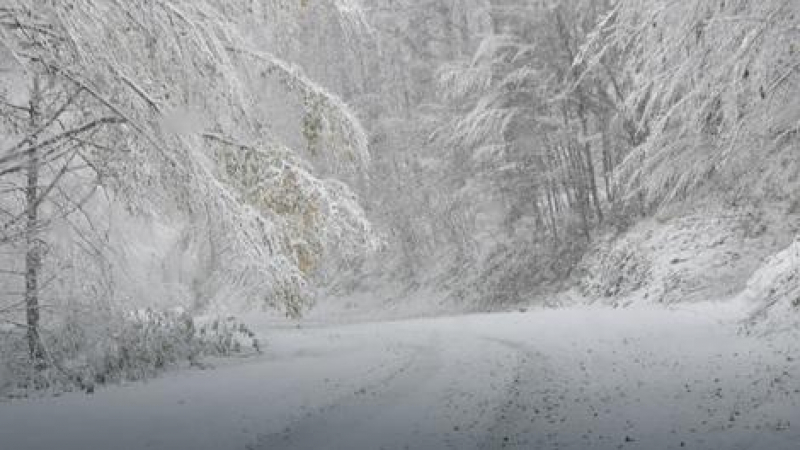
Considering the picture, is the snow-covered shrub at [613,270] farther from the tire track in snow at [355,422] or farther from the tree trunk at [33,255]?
the tree trunk at [33,255]

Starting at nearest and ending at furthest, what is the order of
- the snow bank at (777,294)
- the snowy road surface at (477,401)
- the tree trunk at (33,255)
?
the snowy road surface at (477,401) → the tree trunk at (33,255) → the snow bank at (777,294)

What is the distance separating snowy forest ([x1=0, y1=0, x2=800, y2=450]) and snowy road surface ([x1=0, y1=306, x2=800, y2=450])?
1.8 inches

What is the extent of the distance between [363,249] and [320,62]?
26170 millimetres

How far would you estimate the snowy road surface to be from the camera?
686 cm

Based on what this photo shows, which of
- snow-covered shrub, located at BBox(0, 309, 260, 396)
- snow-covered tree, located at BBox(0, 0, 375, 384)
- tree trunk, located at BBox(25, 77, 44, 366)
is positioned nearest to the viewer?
snow-covered tree, located at BBox(0, 0, 375, 384)

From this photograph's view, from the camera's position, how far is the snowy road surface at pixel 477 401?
6859mm

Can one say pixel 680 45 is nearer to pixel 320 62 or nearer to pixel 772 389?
pixel 772 389

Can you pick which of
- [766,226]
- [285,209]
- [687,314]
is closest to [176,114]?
[285,209]

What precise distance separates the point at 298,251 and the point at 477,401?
3.14 meters

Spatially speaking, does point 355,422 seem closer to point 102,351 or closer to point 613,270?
point 102,351

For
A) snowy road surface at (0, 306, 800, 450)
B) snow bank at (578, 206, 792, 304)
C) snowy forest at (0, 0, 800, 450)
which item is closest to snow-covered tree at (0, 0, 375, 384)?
snowy forest at (0, 0, 800, 450)

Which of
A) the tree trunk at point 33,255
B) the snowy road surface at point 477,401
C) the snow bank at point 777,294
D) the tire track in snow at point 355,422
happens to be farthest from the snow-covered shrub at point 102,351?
the snow bank at point 777,294

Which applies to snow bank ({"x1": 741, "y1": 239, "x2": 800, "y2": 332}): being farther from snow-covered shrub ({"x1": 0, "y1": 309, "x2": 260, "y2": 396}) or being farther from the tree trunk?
the tree trunk

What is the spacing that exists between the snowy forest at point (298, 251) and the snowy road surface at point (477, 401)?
0.15ft
